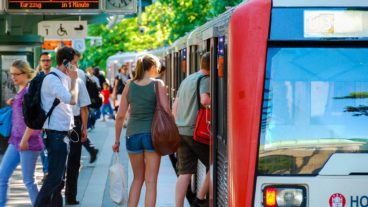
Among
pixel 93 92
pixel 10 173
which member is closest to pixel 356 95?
pixel 10 173

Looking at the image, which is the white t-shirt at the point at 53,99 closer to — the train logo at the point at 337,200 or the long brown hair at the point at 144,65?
the long brown hair at the point at 144,65

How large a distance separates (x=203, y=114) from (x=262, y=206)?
3093 millimetres

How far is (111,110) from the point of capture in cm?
3491

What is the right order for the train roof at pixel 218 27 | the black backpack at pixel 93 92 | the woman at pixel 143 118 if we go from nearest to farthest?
the train roof at pixel 218 27
the woman at pixel 143 118
the black backpack at pixel 93 92

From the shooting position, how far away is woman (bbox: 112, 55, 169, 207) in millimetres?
9516

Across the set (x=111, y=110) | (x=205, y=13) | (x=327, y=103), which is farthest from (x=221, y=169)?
(x=111, y=110)

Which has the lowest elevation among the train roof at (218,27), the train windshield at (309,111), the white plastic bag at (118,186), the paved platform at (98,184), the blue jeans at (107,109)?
the blue jeans at (107,109)

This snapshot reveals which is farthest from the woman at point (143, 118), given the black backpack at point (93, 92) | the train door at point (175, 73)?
the train door at point (175, 73)

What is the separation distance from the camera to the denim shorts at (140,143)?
9492 mm

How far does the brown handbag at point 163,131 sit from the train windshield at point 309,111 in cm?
276

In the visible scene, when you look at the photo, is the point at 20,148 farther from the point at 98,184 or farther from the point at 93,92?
the point at 98,184

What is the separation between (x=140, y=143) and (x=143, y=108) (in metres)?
0.32

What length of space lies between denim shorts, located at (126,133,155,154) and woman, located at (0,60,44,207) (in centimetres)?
94

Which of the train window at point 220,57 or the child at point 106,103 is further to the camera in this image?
the child at point 106,103
